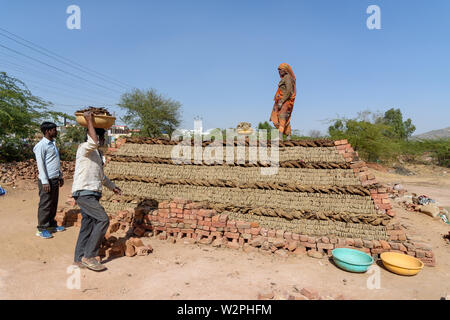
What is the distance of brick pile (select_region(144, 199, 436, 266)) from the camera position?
408 cm

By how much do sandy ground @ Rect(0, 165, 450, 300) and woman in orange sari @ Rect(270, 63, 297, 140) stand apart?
2979 millimetres

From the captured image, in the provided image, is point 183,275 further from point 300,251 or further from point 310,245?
point 310,245

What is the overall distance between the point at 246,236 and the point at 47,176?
11.6 feet

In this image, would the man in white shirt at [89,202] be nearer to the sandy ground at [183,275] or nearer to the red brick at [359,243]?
the sandy ground at [183,275]

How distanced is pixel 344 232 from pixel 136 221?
3.73 meters

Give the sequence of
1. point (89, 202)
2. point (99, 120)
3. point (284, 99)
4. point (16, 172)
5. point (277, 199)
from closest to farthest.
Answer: point (89, 202)
point (99, 120)
point (277, 199)
point (284, 99)
point (16, 172)

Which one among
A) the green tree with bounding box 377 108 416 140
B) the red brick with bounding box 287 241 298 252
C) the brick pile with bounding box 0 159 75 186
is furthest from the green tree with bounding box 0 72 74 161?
the green tree with bounding box 377 108 416 140

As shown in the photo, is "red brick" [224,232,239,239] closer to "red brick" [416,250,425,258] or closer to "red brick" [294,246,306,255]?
"red brick" [294,246,306,255]

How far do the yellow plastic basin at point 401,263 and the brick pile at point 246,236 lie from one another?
230 mm

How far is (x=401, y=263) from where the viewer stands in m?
3.74

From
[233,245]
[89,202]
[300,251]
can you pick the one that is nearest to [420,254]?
[300,251]

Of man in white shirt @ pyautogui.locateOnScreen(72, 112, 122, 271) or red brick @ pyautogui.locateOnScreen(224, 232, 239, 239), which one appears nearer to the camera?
man in white shirt @ pyautogui.locateOnScreen(72, 112, 122, 271)
